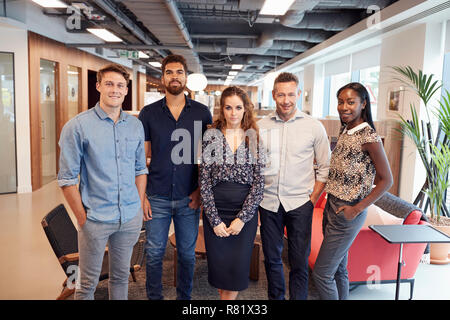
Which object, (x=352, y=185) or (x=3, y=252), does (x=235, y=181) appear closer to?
(x=352, y=185)

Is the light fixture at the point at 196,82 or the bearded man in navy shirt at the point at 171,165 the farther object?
the light fixture at the point at 196,82

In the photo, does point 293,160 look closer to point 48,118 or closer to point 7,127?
point 7,127

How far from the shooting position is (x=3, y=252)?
3.79 meters

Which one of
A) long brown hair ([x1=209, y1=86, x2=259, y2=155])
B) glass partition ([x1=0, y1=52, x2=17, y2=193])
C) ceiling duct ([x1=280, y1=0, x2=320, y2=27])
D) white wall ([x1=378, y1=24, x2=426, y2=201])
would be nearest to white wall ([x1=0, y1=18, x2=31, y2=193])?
glass partition ([x1=0, y1=52, x2=17, y2=193])

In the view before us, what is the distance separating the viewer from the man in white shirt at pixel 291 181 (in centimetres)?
234

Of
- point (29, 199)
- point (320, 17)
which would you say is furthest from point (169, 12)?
point (29, 199)


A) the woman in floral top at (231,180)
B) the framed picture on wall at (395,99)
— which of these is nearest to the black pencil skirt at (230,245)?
the woman in floral top at (231,180)

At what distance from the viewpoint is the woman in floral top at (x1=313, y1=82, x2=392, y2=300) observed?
84.1 inches

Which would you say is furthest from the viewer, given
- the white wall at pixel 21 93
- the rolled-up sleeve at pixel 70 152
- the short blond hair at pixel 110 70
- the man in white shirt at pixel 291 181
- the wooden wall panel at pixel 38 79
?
the wooden wall panel at pixel 38 79

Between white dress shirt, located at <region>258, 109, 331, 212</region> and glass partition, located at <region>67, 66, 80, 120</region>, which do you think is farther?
glass partition, located at <region>67, 66, 80, 120</region>

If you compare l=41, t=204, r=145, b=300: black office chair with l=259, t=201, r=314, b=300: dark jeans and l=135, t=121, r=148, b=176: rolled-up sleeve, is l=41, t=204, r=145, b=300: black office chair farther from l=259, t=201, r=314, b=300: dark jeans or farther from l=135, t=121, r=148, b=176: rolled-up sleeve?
l=259, t=201, r=314, b=300: dark jeans

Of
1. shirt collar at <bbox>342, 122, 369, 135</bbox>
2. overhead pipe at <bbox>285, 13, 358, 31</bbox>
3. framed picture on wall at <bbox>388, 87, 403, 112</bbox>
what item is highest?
overhead pipe at <bbox>285, 13, 358, 31</bbox>

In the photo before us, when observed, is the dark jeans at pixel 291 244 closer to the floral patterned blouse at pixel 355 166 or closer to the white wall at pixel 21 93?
the floral patterned blouse at pixel 355 166

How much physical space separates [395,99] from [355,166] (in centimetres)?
451
